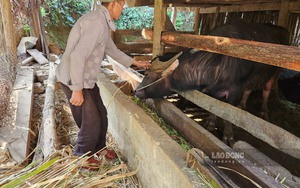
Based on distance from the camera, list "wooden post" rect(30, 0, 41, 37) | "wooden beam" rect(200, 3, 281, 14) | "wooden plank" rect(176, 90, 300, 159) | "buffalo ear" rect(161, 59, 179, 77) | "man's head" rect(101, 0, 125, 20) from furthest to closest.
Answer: "wooden post" rect(30, 0, 41, 37) < "wooden beam" rect(200, 3, 281, 14) < "buffalo ear" rect(161, 59, 179, 77) < "man's head" rect(101, 0, 125, 20) < "wooden plank" rect(176, 90, 300, 159)

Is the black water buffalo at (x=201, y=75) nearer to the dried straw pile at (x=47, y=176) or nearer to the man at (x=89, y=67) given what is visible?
the man at (x=89, y=67)

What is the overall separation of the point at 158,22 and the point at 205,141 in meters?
2.18

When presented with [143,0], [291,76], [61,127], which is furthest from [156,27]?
[291,76]

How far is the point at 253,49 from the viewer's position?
241 centimetres

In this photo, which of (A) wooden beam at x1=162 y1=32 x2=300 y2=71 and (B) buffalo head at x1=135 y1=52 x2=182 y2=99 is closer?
(A) wooden beam at x1=162 y1=32 x2=300 y2=71

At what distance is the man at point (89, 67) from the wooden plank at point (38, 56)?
5273 mm

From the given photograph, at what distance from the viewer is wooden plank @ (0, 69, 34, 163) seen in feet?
10.00

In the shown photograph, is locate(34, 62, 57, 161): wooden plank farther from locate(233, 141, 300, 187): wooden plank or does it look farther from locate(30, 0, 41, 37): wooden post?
locate(30, 0, 41, 37): wooden post

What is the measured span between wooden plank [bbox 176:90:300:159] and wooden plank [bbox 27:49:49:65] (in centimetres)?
580

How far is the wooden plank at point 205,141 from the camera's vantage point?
1849 mm

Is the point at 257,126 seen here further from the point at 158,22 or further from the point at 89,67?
the point at 158,22

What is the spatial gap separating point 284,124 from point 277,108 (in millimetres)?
913

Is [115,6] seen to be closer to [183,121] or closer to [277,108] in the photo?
[183,121]

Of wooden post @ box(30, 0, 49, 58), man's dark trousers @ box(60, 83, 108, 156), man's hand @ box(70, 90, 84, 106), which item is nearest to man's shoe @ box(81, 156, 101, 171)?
man's dark trousers @ box(60, 83, 108, 156)
